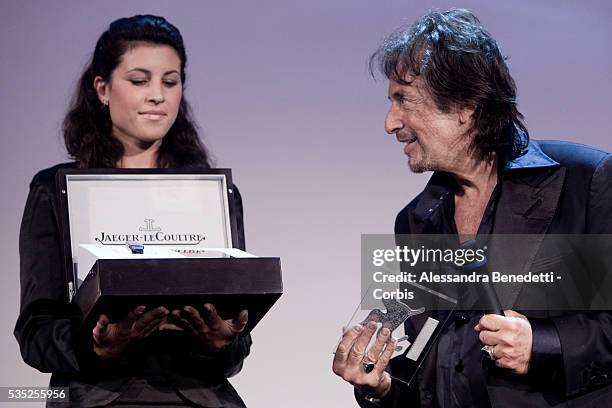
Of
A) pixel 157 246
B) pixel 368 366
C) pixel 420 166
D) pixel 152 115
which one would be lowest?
pixel 368 366

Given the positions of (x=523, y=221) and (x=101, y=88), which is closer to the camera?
(x=523, y=221)

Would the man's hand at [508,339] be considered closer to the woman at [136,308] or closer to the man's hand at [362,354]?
the man's hand at [362,354]

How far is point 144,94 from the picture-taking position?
2049 mm

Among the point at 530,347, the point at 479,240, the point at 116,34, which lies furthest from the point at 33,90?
the point at 530,347

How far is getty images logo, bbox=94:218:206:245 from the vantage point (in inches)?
75.6

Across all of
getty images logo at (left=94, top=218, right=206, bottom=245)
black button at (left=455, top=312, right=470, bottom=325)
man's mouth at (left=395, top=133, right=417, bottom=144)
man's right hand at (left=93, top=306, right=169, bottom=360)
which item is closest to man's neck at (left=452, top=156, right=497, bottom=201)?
man's mouth at (left=395, top=133, right=417, bottom=144)

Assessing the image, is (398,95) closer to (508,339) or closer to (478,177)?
(478,177)

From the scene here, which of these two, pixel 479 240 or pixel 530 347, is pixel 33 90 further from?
pixel 530 347

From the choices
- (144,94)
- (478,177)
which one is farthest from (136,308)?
(478,177)

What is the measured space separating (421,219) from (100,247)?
665 mm

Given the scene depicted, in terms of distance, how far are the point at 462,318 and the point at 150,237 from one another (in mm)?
616

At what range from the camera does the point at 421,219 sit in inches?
82.0

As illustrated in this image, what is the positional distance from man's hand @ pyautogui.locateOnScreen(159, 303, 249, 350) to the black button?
0.42m

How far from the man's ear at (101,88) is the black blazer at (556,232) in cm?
70
